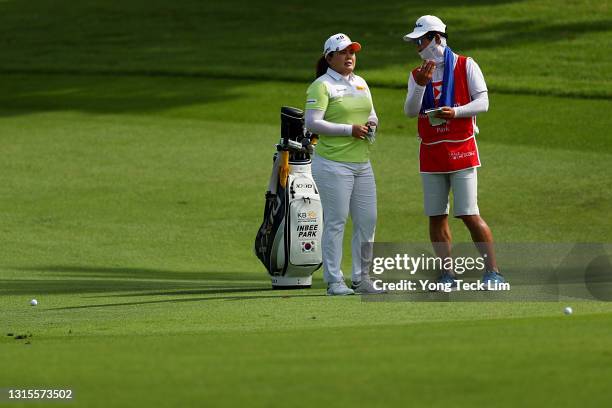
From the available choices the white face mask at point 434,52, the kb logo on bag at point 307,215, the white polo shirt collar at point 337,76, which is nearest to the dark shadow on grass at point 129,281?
the kb logo on bag at point 307,215

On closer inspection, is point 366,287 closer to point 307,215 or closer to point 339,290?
point 339,290

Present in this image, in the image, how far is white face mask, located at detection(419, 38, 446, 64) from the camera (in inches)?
425

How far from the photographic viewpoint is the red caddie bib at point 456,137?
1077 cm

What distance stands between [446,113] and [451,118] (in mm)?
168

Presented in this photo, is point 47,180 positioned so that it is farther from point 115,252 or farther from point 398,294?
point 398,294

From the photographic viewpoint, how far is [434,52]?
10.8 metres

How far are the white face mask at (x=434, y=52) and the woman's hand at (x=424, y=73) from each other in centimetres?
18

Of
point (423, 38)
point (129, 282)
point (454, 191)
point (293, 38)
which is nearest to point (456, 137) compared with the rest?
point (454, 191)

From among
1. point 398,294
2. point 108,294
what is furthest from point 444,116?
point 108,294

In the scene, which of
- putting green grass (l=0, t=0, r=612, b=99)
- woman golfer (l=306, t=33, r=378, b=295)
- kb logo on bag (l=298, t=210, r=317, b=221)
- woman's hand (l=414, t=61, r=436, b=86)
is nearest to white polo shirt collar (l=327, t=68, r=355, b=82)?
woman golfer (l=306, t=33, r=378, b=295)

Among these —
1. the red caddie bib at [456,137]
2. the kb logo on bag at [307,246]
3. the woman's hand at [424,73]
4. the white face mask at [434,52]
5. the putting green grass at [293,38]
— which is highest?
the putting green grass at [293,38]

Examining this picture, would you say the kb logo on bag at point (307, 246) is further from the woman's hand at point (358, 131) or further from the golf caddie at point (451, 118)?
the golf caddie at point (451, 118)

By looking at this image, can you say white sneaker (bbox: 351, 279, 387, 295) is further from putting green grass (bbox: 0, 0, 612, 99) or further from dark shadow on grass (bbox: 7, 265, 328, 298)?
putting green grass (bbox: 0, 0, 612, 99)

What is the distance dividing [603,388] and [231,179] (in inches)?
526
